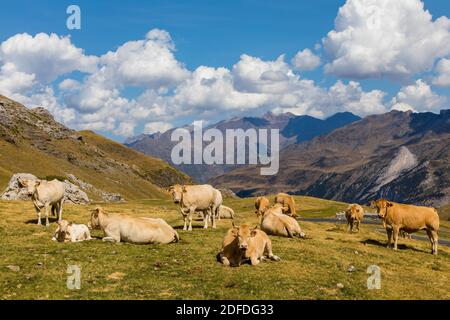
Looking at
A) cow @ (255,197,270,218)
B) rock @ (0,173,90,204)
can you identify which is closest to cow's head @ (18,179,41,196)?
cow @ (255,197,270,218)

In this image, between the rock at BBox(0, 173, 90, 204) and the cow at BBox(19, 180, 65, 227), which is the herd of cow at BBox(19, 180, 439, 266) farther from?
the rock at BBox(0, 173, 90, 204)

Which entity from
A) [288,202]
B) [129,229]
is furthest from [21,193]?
[129,229]

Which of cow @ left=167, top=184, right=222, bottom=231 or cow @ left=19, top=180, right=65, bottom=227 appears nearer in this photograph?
cow @ left=167, top=184, right=222, bottom=231

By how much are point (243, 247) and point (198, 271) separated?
232 cm

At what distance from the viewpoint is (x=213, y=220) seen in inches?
1350

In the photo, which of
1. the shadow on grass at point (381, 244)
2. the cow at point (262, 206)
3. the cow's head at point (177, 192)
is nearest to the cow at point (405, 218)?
the shadow on grass at point (381, 244)

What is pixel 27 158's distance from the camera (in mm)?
196250

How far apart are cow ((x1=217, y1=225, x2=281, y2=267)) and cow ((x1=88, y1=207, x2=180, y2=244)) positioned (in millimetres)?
4909

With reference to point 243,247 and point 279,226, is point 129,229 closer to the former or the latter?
point 243,247

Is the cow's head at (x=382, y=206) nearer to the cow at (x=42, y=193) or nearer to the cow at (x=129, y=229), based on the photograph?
the cow at (x=129, y=229)

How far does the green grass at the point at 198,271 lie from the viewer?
56.6 ft

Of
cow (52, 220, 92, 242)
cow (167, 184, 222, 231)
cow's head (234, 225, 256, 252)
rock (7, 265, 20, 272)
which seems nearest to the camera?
rock (7, 265, 20, 272)

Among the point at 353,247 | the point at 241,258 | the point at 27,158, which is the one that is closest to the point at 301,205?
the point at 27,158

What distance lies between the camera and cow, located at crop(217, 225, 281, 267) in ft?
70.9
